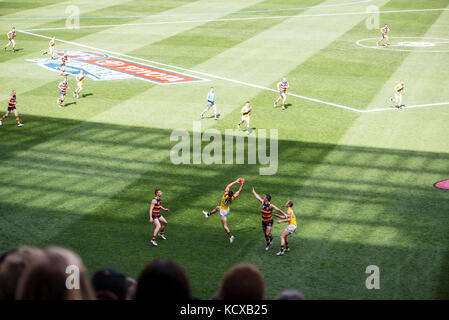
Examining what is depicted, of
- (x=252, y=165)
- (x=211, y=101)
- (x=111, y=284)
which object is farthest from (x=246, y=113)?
(x=111, y=284)

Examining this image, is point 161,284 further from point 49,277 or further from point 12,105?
point 12,105

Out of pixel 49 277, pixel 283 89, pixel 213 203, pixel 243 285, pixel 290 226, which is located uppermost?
pixel 49 277

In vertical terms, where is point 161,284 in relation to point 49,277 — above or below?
below

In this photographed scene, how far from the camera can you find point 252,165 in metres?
23.3

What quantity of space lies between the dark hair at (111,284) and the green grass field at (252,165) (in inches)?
366

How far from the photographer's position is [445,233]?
57.1 feet

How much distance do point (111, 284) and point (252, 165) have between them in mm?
18620

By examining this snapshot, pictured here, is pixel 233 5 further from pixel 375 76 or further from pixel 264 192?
pixel 264 192

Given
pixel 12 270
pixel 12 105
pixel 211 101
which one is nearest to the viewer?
pixel 12 270

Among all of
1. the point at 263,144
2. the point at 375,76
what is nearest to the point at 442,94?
the point at 375,76

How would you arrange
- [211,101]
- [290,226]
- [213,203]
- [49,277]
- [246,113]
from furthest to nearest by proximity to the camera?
[211,101] → [246,113] → [213,203] → [290,226] → [49,277]

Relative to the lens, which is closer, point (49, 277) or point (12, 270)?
point (49, 277)

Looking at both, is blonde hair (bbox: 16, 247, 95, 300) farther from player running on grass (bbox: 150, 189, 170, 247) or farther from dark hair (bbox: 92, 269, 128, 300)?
player running on grass (bbox: 150, 189, 170, 247)
